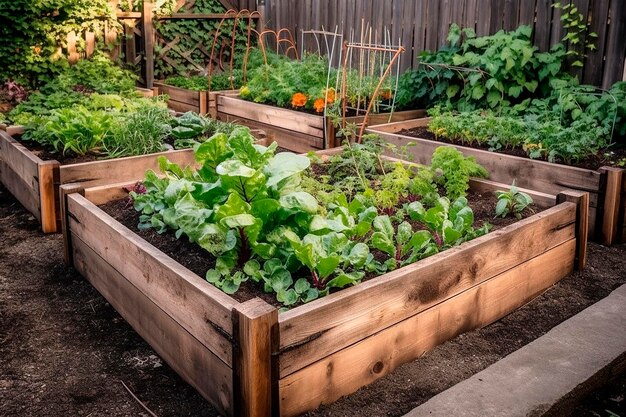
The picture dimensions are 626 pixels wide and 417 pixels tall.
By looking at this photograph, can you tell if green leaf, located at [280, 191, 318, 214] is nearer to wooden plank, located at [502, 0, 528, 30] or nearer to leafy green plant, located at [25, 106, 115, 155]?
leafy green plant, located at [25, 106, 115, 155]

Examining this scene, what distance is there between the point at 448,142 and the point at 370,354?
3.23 m

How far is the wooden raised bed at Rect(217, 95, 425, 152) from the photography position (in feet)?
20.8

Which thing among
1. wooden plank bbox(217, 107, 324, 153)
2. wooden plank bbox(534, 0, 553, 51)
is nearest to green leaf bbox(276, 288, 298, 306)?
wooden plank bbox(217, 107, 324, 153)

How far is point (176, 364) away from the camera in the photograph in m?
2.88

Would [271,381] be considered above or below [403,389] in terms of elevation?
above

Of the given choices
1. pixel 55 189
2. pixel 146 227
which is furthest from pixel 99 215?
pixel 55 189

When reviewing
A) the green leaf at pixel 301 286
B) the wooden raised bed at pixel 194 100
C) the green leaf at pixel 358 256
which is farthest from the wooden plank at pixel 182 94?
the green leaf at pixel 301 286

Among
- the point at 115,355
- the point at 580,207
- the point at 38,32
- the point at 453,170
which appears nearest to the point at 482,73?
the point at 453,170

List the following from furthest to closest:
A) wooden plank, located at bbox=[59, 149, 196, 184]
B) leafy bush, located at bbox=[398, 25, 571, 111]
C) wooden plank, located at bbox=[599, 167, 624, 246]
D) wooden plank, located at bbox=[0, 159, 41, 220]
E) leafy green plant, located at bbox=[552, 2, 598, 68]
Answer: leafy bush, located at bbox=[398, 25, 571, 111]
leafy green plant, located at bbox=[552, 2, 598, 68]
wooden plank, located at bbox=[0, 159, 41, 220]
wooden plank, located at bbox=[59, 149, 196, 184]
wooden plank, located at bbox=[599, 167, 624, 246]

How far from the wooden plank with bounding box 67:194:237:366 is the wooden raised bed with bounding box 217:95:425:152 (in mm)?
2968

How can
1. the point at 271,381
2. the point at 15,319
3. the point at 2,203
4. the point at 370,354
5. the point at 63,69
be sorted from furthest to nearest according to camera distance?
the point at 63,69, the point at 2,203, the point at 15,319, the point at 370,354, the point at 271,381

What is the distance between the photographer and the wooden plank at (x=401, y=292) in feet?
8.00

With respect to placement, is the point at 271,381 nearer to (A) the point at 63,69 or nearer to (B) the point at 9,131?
(B) the point at 9,131

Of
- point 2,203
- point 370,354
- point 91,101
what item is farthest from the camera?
point 91,101
